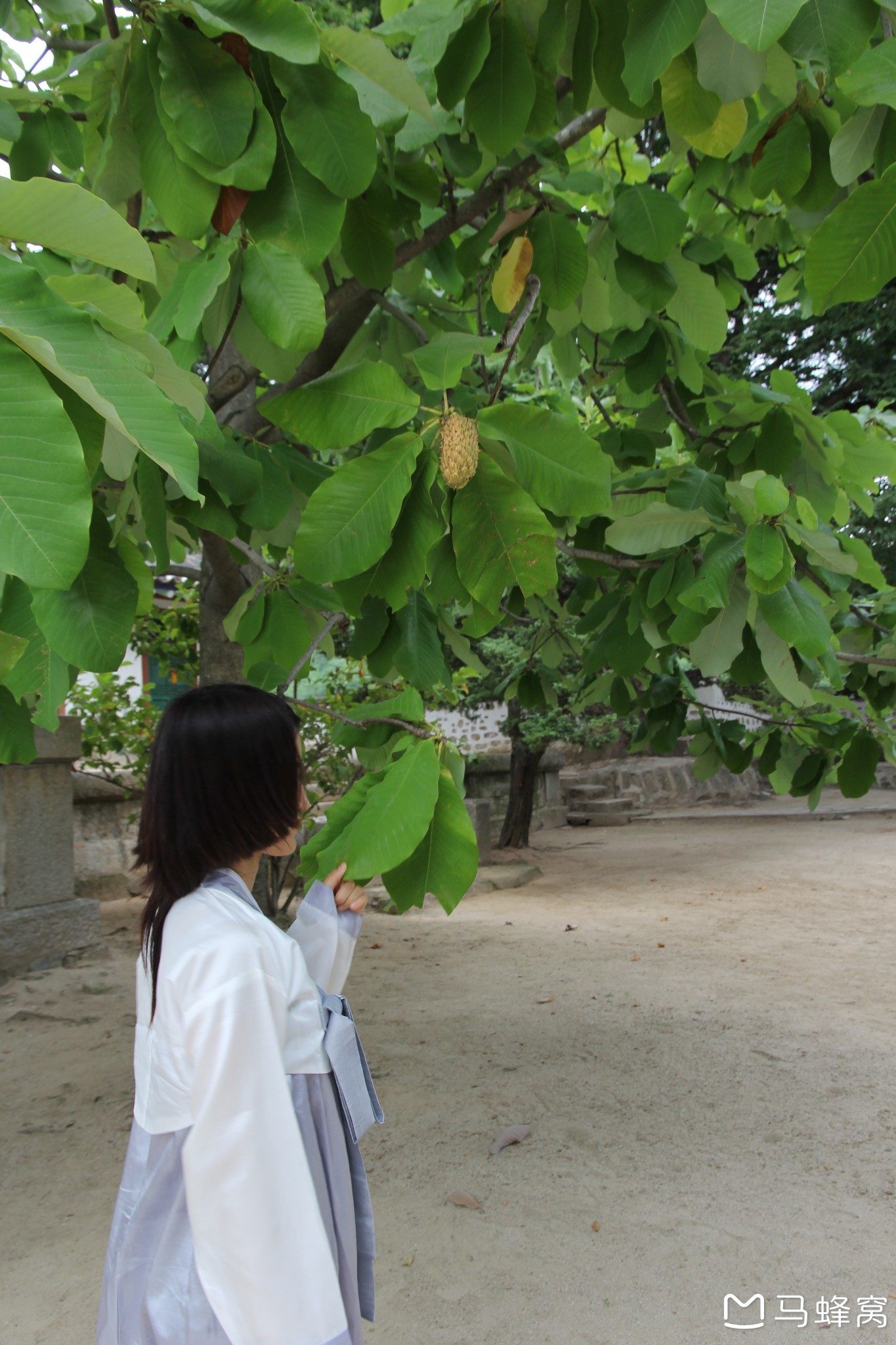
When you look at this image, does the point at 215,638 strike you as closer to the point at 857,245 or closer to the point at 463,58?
the point at 463,58

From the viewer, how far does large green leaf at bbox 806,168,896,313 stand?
0.94 meters

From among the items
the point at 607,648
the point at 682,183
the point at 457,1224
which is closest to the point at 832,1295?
the point at 457,1224

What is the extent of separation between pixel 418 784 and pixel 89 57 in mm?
1184

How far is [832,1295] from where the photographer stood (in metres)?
2.06

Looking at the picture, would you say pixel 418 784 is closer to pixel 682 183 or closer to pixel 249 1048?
pixel 249 1048

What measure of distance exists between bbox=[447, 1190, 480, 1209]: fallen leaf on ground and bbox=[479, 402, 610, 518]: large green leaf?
211 centimetres

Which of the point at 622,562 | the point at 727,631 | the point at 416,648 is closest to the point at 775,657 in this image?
the point at 727,631

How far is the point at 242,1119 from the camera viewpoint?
3.30 feet

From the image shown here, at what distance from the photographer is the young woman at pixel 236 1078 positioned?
1007mm

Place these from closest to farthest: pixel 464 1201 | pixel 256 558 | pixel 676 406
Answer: pixel 256 558 → pixel 464 1201 → pixel 676 406

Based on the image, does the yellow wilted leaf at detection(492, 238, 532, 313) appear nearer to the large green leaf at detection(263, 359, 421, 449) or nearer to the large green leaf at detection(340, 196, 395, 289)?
the large green leaf at detection(340, 196, 395, 289)

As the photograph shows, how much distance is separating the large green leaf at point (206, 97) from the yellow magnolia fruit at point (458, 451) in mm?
479

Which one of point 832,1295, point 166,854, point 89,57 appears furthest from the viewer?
point 832,1295

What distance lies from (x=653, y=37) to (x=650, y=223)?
0.65 metres
